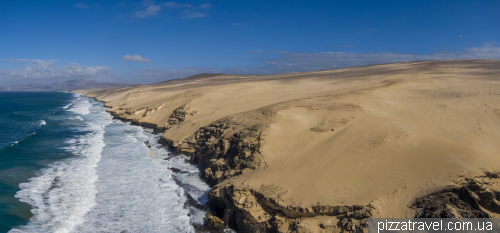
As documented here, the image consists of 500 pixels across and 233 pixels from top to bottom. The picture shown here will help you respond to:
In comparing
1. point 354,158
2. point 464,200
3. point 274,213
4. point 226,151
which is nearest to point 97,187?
point 226,151

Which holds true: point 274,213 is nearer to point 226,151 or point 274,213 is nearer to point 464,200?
point 226,151

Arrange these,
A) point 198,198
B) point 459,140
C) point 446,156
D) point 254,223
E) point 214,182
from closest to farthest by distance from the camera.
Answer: point 254,223 < point 446,156 < point 459,140 < point 198,198 < point 214,182

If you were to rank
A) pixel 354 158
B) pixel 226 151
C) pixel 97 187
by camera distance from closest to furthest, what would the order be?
1. pixel 354 158
2. pixel 97 187
3. pixel 226 151

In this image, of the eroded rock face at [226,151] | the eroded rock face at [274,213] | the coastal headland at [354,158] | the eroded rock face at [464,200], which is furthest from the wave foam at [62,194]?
the eroded rock face at [464,200]

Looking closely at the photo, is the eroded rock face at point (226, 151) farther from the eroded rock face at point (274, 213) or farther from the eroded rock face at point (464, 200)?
the eroded rock face at point (464, 200)

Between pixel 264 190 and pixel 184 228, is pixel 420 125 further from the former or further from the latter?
pixel 184 228

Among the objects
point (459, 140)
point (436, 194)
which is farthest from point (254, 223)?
point (459, 140)
